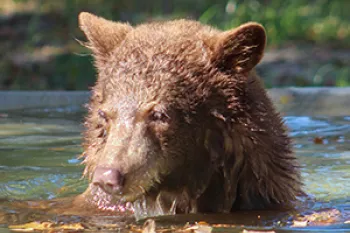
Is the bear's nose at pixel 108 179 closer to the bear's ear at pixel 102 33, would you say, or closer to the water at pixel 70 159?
the water at pixel 70 159

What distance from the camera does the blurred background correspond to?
1276cm

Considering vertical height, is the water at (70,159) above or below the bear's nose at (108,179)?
above

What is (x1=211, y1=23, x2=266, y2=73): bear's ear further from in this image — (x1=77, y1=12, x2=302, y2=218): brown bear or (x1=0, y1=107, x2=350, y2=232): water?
(x1=0, y1=107, x2=350, y2=232): water

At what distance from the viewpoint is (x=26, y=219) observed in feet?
17.0

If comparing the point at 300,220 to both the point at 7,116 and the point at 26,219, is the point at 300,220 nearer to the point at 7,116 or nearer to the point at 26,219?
the point at 26,219

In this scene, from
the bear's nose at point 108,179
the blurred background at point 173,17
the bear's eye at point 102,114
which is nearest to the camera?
the bear's nose at point 108,179

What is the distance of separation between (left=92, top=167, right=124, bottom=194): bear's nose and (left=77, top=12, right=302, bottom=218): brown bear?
104 mm

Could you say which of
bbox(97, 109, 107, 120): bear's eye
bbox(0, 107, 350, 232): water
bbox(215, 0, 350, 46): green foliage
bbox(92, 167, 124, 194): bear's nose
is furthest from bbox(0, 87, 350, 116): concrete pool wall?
bbox(92, 167, 124, 194): bear's nose

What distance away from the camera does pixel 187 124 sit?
4977mm

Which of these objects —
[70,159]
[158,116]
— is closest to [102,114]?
[158,116]

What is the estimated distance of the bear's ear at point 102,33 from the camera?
5445mm

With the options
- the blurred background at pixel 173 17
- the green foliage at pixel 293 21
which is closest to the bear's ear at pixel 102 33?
the blurred background at pixel 173 17

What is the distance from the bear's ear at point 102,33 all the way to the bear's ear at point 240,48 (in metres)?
0.68

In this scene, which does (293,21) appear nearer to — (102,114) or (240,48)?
(240,48)
